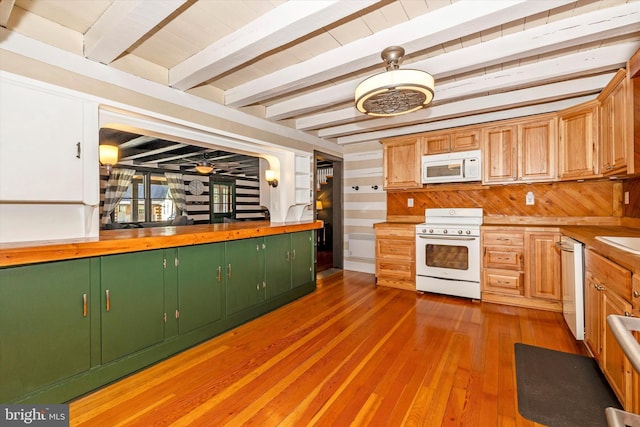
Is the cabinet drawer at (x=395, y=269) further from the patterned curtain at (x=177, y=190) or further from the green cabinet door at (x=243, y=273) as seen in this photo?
the patterned curtain at (x=177, y=190)

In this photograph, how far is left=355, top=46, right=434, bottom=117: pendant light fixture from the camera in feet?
6.64

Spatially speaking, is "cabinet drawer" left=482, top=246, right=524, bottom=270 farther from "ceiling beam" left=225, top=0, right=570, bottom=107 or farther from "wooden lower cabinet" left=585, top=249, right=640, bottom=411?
"ceiling beam" left=225, top=0, right=570, bottom=107

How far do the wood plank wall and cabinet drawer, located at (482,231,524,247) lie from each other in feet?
2.25

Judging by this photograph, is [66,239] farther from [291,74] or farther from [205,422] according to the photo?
[291,74]

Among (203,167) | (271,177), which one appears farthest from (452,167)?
(203,167)

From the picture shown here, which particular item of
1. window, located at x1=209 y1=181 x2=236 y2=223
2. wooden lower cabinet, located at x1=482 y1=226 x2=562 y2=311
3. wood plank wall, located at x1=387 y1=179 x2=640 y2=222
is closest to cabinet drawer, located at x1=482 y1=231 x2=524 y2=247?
wooden lower cabinet, located at x1=482 y1=226 x2=562 y2=311

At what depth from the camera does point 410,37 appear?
2.08 m

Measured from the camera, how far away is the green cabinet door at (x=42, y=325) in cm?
159

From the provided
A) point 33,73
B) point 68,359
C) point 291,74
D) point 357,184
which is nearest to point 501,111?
point 357,184

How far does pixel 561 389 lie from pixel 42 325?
3.29m

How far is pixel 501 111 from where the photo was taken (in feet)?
12.8

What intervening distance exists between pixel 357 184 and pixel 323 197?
8.33ft

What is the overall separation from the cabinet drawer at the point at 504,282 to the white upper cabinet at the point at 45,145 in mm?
4193

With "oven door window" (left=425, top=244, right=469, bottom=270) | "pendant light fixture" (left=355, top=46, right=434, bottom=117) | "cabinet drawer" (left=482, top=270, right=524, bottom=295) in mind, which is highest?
"pendant light fixture" (left=355, top=46, right=434, bottom=117)
